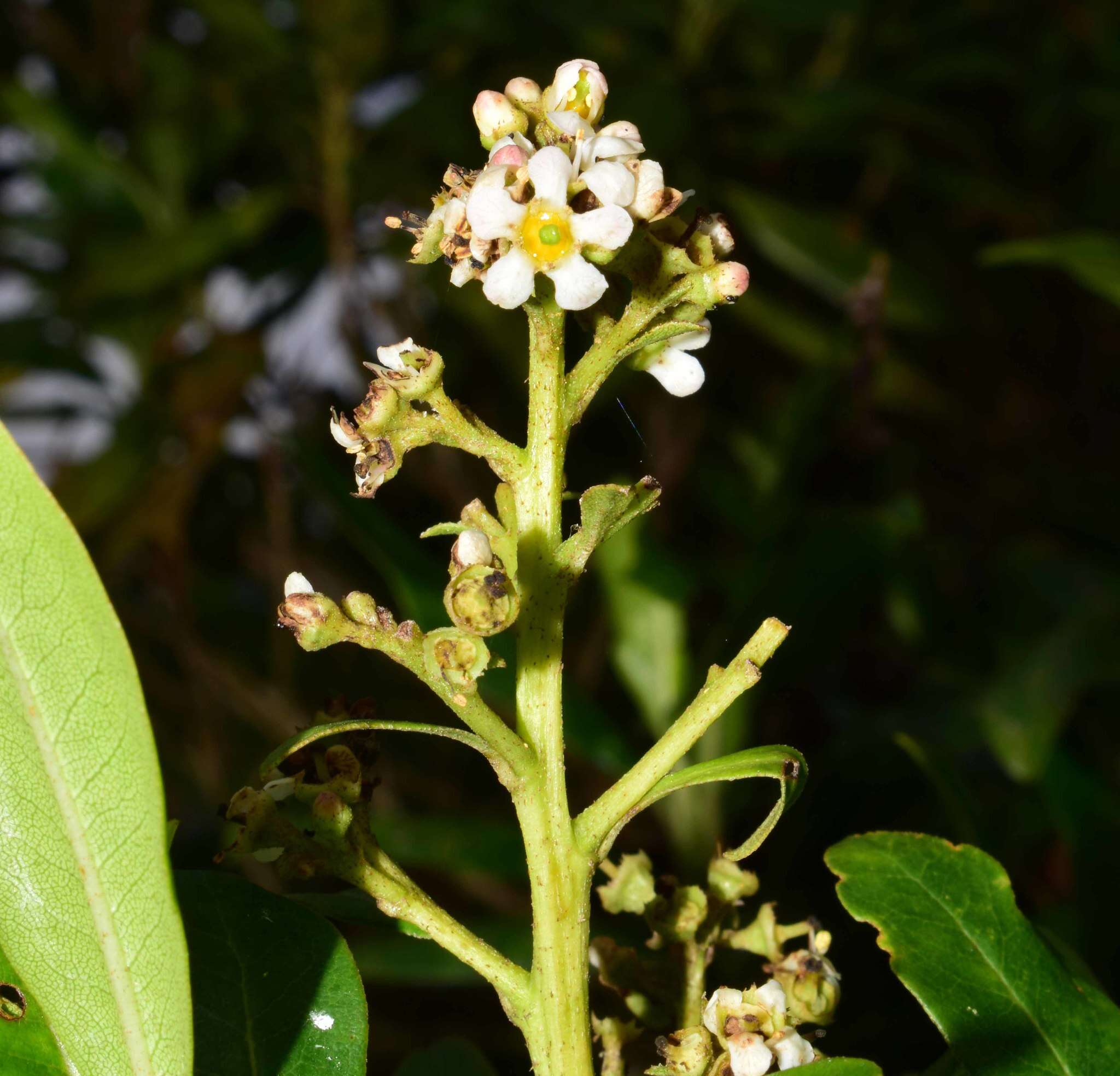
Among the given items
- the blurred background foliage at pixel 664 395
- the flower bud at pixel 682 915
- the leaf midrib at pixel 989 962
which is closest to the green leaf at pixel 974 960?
the leaf midrib at pixel 989 962

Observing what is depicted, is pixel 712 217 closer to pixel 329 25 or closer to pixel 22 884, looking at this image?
pixel 22 884

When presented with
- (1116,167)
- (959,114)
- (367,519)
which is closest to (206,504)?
(367,519)

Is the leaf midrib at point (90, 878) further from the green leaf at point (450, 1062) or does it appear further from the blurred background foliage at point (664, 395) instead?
the blurred background foliage at point (664, 395)

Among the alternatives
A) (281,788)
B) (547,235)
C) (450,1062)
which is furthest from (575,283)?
(450,1062)

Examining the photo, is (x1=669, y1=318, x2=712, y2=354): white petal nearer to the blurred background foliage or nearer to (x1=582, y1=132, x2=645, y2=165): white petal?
(x1=582, y1=132, x2=645, y2=165): white petal

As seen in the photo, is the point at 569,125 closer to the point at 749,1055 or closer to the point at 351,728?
the point at 351,728

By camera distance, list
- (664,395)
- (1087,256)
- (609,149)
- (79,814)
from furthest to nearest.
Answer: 1. (664,395)
2. (1087,256)
3. (609,149)
4. (79,814)
